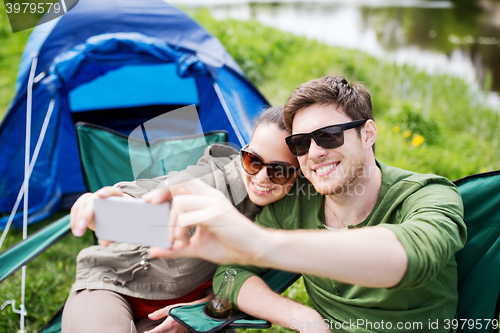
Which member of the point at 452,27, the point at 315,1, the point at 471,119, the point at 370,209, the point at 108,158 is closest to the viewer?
the point at 370,209

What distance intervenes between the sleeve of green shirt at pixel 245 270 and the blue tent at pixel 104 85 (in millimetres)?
503

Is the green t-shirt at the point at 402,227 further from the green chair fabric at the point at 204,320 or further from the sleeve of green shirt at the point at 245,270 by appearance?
the green chair fabric at the point at 204,320

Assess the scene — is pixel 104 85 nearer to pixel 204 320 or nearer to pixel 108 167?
pixel 108 167

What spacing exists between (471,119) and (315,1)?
445 inches

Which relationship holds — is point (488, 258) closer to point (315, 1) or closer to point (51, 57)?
point (51, 57)

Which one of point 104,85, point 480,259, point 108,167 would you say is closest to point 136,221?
point 480,259

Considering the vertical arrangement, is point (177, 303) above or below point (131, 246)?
below

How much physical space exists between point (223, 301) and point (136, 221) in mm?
870

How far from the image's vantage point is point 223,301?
1.42 metres

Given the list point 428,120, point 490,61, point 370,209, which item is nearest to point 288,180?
point 370,209

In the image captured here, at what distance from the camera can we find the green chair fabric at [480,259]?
4.53 ft

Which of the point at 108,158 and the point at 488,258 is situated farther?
the point at 108,158

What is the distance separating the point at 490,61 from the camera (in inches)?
259

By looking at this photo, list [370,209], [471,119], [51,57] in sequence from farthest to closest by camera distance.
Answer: [471,119] < [51,57] < [370,209]
